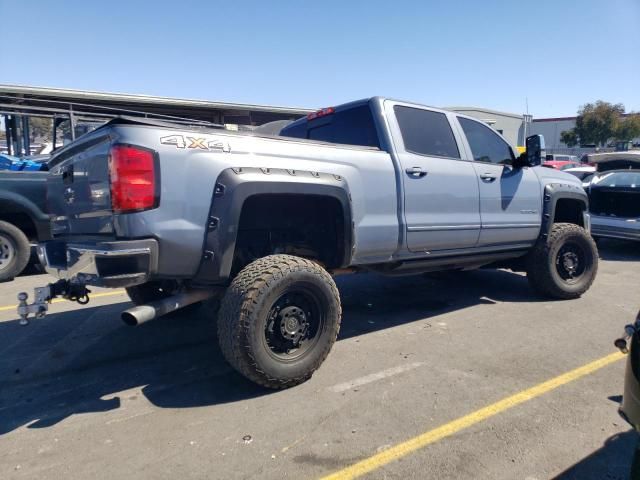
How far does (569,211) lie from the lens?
606cm

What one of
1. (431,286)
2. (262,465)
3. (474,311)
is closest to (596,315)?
(474,311)

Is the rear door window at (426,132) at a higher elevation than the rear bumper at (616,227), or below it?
higher

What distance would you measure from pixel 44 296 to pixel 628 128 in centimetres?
5063

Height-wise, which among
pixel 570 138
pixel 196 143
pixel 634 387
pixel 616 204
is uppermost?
pixel 570 138

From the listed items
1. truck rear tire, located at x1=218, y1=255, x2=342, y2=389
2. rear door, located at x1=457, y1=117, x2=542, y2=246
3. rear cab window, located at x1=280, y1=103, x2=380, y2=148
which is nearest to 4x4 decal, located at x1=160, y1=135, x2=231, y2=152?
truck rear tire, located at x1=218, y1=255, x2=342, y2=389

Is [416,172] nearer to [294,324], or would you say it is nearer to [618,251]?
[294,324]

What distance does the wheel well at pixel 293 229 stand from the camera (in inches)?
141

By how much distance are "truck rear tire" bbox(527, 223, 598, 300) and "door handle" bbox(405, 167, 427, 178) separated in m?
2.18

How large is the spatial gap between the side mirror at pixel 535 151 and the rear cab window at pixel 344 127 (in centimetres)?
203

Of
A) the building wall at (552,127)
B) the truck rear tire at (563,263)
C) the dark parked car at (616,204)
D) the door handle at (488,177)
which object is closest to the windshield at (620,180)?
the dark parked car at (616,204)

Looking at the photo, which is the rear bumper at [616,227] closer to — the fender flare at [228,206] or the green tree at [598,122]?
the fender flare at [228,206]

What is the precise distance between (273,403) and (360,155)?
2.00m

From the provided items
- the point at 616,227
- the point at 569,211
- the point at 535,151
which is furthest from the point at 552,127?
the point at 535,151

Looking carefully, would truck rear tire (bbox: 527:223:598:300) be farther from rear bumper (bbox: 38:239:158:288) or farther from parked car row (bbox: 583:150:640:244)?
rear bumper (bbox: 38:239:158:288)
